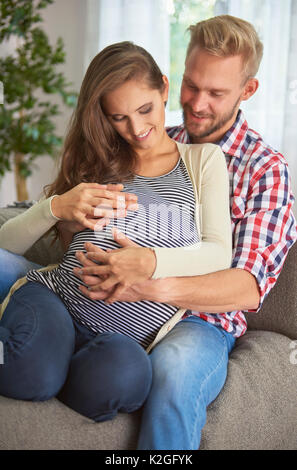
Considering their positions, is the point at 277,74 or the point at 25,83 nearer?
the point at 277,74

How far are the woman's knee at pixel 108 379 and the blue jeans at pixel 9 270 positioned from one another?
451 millimetres

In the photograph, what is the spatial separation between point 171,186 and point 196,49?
473 mm

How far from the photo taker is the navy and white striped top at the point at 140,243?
1191mm

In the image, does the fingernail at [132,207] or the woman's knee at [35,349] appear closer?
the woman's knee at [35,349]

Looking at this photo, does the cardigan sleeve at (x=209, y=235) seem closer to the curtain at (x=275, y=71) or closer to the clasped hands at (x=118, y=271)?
the clasped hands at (x=118, y=271)

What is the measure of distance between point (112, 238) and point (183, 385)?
Answer: 0.38 meters

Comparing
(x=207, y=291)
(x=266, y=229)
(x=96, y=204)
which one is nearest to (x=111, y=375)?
(x=207, y=291)

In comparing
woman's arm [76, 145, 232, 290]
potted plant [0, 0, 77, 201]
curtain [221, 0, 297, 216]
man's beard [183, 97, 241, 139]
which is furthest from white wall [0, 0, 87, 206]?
woman's arm [76, 145, 232, 290]

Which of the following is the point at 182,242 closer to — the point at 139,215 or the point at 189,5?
the point at 139,215

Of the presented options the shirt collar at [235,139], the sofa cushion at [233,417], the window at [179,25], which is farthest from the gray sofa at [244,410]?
the window at [179,25]

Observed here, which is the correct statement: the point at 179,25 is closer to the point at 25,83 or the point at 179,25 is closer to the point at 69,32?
the point at 69,32

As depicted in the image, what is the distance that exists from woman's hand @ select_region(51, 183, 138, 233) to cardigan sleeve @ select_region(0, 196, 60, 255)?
55 millimetres

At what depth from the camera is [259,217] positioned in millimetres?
1300
